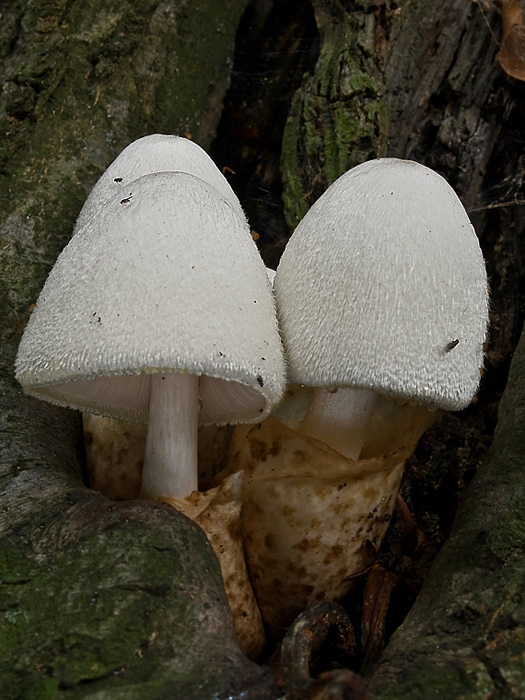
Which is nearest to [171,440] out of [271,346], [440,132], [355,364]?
[271,346]

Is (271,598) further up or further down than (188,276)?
further down

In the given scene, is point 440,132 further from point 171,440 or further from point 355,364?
point 171,440

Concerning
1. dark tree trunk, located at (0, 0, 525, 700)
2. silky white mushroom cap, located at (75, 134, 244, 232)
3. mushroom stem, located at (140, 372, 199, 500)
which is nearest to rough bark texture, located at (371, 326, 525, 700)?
dark tree trunk, located at (0, 0, 525, 700)

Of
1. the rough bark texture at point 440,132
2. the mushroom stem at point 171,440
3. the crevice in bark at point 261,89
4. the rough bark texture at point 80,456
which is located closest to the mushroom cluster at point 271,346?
the mushroom stem at point 171,440

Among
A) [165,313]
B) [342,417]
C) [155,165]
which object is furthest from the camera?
[155,165]

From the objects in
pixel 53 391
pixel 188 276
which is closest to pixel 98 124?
pixel 53 391

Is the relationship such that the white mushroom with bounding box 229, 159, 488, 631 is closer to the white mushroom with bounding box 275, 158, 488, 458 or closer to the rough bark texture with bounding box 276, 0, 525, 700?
the white mushroom with bounding box 275, 158, 488, 458

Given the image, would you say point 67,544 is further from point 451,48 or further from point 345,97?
point 451,48
